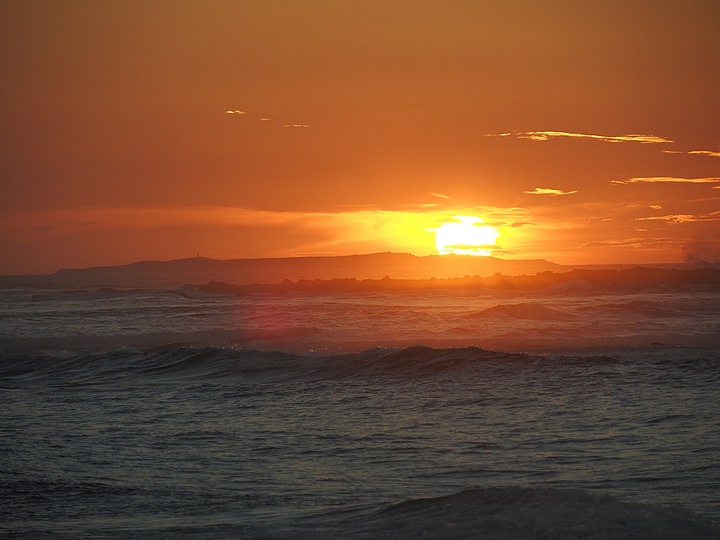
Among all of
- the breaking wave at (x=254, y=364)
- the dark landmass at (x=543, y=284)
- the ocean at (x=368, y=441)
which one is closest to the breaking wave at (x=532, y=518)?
the ocean at (x=368, y=441)

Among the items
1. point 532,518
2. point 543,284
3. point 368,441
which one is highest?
point 543,284

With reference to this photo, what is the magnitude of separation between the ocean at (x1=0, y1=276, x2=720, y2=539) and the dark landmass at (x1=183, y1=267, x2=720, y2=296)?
26985mm

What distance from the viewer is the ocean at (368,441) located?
696cm

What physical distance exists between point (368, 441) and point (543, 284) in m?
48.6

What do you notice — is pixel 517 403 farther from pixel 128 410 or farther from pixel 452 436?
pixel 128 410

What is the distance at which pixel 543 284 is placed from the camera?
188 ft

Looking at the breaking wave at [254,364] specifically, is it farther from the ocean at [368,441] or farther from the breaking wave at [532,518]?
the breaking wave at [532,518]

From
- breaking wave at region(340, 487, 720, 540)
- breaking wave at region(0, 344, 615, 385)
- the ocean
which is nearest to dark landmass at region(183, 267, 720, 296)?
the ocean

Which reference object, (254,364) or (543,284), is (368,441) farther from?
(543,284)

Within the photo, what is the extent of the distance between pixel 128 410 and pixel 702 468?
9.07m

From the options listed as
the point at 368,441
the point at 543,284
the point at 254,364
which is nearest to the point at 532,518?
the point at 368,441

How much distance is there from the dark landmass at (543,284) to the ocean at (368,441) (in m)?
27.0

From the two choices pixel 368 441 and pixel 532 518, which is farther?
pixel 368 441

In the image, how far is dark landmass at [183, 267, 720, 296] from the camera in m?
51.1
